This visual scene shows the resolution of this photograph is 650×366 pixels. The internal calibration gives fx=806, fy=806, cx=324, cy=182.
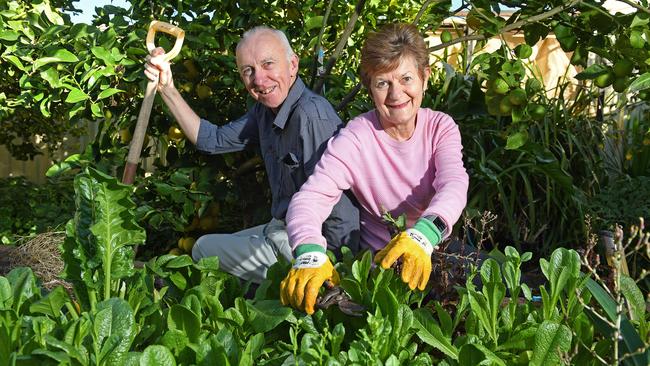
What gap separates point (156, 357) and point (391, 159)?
1059mm

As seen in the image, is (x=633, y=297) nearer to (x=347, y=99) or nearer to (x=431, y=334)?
(x=431, y=334)

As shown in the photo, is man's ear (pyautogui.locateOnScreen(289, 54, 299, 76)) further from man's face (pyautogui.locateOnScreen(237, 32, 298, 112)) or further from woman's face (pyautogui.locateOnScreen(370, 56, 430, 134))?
woman's face (pyautogui.locateOnScreen(370, 56, 430, 134))

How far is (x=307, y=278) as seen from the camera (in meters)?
1.70

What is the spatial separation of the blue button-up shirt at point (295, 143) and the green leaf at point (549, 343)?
0.94 meters

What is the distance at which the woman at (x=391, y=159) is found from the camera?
2016mm

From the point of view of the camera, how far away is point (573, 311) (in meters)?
1.71

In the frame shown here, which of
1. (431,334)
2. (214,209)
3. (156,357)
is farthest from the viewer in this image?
(214,209)

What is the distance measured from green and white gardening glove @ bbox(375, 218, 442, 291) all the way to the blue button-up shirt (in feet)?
1.94

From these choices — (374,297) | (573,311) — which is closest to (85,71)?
(374,297)

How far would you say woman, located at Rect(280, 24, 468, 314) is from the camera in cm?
202

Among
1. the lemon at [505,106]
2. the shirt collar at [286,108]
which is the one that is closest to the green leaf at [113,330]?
the shirt collar at [286,108]

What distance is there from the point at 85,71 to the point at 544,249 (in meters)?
2.09

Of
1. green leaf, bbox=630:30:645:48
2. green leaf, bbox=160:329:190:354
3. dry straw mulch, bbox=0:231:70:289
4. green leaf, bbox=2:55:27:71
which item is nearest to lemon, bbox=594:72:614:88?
green leaf, bbox=630:30:645:48

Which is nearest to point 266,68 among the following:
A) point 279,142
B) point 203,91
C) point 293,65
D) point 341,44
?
point 293,65
